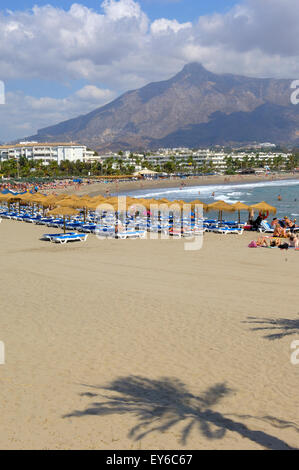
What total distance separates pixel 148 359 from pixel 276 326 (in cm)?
280

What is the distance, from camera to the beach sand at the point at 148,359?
15.7 ft

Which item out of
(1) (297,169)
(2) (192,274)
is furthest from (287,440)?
(1) (297,169)

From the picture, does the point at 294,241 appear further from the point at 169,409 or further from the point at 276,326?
the point at 169,409

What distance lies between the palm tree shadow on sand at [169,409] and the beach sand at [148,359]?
14mm

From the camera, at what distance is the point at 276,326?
320 inches

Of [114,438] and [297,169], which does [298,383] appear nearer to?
[114,438]

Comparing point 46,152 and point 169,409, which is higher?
point 46,152

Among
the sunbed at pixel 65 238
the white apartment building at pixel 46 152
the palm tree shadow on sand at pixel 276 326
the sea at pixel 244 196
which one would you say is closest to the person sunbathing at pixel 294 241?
the sunbed at pixel 65 238

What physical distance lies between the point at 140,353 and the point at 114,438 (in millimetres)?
2400

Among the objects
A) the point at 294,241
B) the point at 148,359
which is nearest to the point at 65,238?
the point at 294,241

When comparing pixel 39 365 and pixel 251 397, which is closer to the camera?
pixel 251 397

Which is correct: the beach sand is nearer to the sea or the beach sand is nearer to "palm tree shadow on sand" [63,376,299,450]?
"palm tree shadow on sand" [63,376,299,450]

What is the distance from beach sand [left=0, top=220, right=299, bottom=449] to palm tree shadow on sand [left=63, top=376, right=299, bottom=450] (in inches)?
0.5

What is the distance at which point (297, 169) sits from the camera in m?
145
